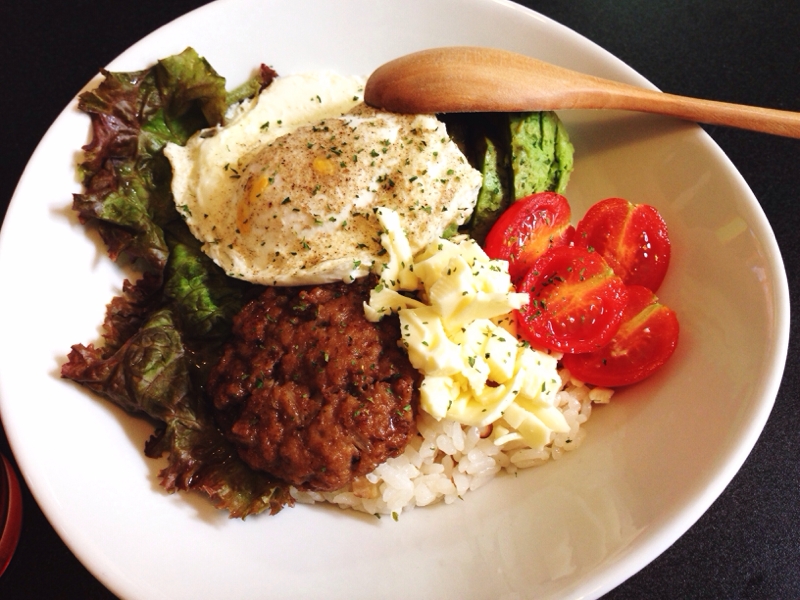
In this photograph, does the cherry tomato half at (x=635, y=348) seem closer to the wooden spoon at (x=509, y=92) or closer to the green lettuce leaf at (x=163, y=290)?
the wooden spoon at (x=509, y=92)

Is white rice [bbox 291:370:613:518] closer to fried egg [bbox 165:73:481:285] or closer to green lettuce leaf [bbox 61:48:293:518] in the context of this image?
green lettuce leaf [bbox 61:48:293:518]

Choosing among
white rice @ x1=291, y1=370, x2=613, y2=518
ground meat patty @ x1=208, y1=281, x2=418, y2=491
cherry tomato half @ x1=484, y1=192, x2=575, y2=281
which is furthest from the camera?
cherry tomato half @ x1=484, y1=192, x2=575, y2=281

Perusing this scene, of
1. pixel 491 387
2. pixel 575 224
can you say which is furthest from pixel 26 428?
pixel 575 224

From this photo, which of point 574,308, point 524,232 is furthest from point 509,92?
point 574,308

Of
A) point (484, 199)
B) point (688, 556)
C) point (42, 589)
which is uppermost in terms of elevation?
point (484, 199)

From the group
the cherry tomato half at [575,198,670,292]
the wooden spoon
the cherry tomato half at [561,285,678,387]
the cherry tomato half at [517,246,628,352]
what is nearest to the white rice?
the cherry tomato half at [561,285,678,387]

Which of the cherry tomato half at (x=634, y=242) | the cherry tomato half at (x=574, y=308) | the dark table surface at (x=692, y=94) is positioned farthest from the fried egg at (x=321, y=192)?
the dark table surface at (x=692, y=94)

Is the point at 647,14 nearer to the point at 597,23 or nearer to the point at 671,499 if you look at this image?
the point at 597,23
